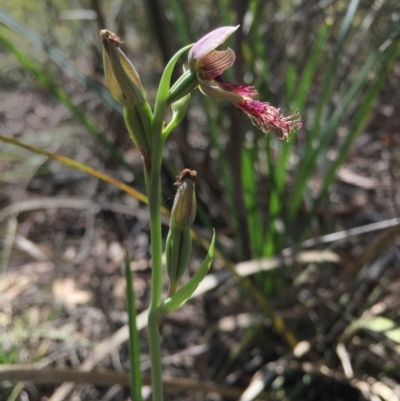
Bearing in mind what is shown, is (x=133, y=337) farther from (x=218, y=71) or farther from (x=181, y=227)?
(x=218, y=71)

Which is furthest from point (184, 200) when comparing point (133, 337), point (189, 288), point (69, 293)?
point (69, 293)

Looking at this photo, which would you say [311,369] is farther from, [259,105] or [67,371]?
[259,105]

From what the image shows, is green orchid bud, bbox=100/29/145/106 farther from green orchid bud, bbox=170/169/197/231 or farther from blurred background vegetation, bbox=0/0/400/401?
blurred background vegetation, bbox=0/0/400/401

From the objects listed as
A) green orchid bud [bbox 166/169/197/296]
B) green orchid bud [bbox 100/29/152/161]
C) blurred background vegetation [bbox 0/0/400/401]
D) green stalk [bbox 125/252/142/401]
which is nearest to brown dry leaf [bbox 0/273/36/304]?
blurred background vegetation [bbox 0/0/400/401]

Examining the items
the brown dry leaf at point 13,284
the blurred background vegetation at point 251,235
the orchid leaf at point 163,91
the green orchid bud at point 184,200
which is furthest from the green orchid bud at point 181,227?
the brown dry leaf at point 13,284

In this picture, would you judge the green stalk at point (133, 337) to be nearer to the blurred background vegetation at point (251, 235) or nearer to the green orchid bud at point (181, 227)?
the green orchid bud at point (181, 227)
